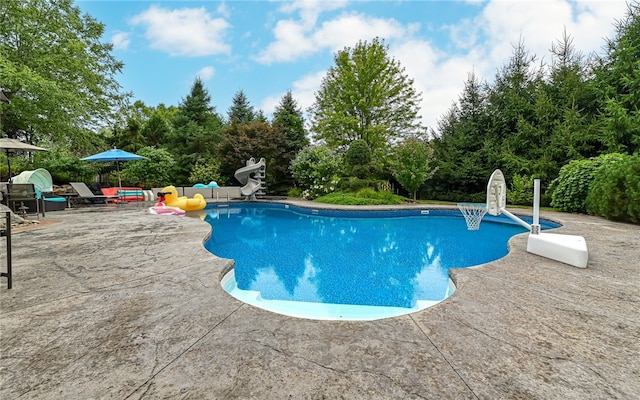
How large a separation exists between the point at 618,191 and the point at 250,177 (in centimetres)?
1294

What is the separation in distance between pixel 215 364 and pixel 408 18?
12.4 metres

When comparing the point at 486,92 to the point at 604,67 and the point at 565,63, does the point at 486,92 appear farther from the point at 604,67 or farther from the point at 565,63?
the point at 604,67

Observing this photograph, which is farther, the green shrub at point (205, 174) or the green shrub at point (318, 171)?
the green shrub at point (205, 174)

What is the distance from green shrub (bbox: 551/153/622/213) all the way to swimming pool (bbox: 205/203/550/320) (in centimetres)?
190

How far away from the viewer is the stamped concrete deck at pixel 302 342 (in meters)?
1.44

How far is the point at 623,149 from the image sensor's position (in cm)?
937

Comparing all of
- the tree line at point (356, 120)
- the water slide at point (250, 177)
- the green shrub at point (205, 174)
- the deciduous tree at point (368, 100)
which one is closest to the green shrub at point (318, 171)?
the tree line at point (356, 120)

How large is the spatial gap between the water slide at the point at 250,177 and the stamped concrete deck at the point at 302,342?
11.0 metres

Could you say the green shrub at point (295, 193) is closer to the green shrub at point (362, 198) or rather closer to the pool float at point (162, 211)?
the green shrub at point (362, 198)

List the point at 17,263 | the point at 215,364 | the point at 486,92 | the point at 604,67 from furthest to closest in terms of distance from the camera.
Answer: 1. the point at 486,92
2. the point at 604,67
3. the point at 17,263
4. the point at 215,364

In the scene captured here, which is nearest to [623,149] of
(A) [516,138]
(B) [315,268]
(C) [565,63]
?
(A) [516,138]

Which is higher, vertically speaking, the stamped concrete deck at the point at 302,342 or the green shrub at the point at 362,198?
the green shrub at the point at 362,198

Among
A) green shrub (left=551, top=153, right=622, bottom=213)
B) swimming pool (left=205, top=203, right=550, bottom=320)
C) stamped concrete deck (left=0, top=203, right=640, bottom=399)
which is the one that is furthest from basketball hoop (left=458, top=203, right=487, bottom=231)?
stamped concrete deck (left=0, top=203, right=640, bottom=399)

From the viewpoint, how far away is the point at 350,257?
552cm
